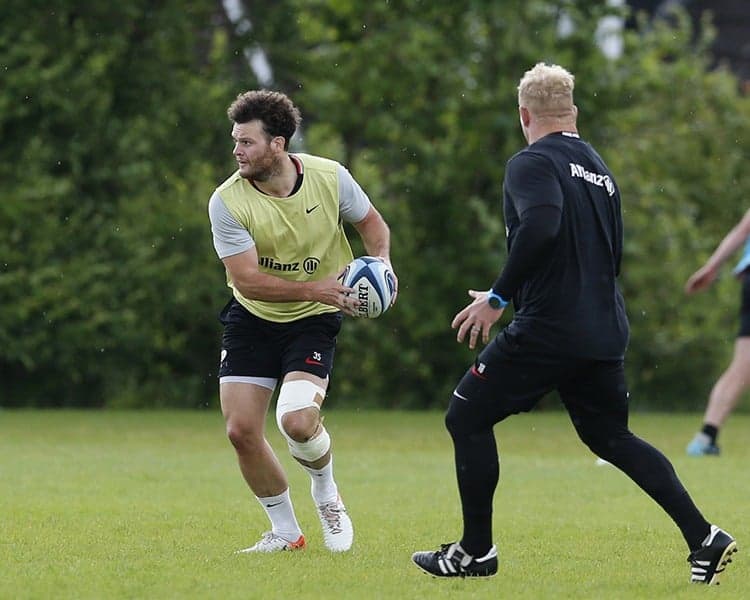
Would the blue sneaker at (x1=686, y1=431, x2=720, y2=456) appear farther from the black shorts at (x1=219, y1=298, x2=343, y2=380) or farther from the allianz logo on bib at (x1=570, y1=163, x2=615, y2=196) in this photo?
the allianz logo on bib at (x1=570, y1=163, x2=615, y2=196)

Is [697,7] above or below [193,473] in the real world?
above

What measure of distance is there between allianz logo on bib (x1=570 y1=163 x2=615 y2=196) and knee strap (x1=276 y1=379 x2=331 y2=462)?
5.76 feet

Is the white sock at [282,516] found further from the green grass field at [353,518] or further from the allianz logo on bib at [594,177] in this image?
the allianz logo on bib at [594,177]

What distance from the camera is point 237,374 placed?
24.1 feet

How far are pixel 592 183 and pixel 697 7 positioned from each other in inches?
1394

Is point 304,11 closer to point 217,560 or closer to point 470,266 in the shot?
point 470,266

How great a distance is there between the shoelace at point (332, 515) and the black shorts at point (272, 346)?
0.64 meters

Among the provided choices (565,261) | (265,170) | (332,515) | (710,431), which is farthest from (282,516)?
(710,431)

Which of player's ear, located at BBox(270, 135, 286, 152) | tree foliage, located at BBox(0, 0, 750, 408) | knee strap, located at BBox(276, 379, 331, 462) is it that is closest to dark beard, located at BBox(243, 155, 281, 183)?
player's ear, located at BBox(270, 135, 286, 152)

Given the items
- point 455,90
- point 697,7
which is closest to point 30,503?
point 455,90

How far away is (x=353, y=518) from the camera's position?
8.62 m

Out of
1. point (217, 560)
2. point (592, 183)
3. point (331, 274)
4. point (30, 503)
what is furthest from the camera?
point (30, 503)

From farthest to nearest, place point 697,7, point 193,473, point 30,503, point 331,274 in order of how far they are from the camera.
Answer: point 697,7, point 193,473, point 30,503, point 331,274

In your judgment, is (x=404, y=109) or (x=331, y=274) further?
(x=404, y=109)
